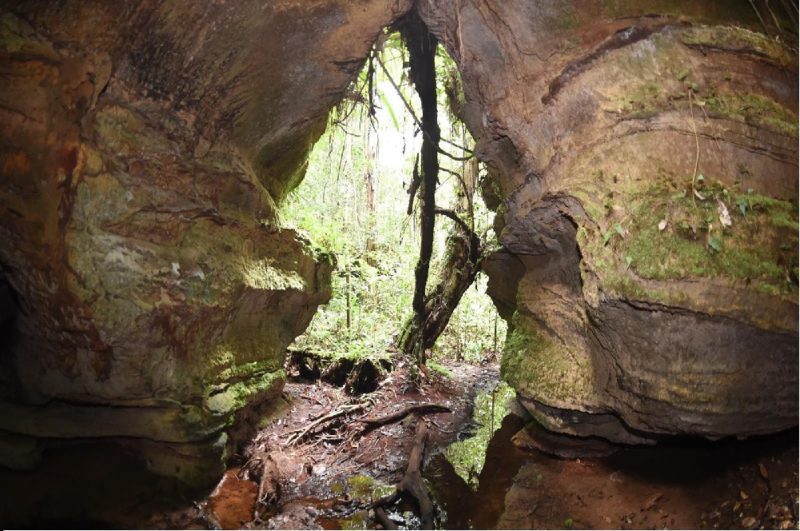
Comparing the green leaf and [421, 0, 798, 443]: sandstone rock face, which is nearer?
[421, 0, 798, 443]: sandstone rock face

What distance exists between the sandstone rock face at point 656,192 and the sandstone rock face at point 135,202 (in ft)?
5.47

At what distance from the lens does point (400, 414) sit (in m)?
6.98

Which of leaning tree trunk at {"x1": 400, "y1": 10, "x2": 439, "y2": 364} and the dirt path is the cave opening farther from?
leaning tree trunk at {"x1": 400, "y1": 10, "x2": 439, "y2": 364}

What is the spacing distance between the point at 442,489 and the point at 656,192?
3.50 meters

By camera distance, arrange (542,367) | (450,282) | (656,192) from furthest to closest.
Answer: (450,282)
(542,367)
(656,192)

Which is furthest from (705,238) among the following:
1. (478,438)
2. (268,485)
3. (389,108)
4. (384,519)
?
(389,108)

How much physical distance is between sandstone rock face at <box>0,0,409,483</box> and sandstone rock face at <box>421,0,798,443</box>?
1.67 m

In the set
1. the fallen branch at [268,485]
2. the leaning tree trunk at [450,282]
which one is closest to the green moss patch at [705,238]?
the fallen branch at [268,485]

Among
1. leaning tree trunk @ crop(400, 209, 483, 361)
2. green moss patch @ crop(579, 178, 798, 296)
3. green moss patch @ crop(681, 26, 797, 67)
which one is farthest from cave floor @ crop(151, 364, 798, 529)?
leaning tree trunk @ crop(400, 209, 483, 361)

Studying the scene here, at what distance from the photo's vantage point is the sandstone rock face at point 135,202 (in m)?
4.15

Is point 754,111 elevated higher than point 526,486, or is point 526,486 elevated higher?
point 754,111

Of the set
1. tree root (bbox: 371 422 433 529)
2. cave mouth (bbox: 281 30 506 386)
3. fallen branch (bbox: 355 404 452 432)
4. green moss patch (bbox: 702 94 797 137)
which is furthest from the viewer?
cave mouth (bbox: 281 30 506 386)

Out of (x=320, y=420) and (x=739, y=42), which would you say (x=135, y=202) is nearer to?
(x=320, y=420)

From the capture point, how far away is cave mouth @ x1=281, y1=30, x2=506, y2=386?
7695 millimetres
